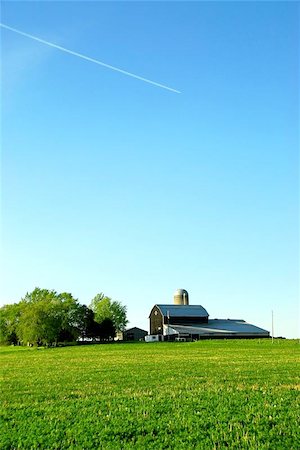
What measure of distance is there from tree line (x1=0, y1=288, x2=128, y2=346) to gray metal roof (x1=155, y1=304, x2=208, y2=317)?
53.5 ft

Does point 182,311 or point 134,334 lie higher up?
point 182,311

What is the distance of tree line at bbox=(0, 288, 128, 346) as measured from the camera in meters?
118

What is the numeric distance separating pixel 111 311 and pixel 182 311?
2899cm

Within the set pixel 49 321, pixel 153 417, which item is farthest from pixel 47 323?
pixel 153 417

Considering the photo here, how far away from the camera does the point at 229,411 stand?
14438 millimetres

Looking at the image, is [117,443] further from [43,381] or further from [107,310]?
[107,310]

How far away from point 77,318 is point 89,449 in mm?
129895

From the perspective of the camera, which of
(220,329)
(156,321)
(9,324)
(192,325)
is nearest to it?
(220,329)

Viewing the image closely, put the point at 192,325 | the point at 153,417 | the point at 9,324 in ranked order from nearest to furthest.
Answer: the point at 153,417, the point at 192,325, the point at 9,324

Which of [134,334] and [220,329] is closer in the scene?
[220,329]

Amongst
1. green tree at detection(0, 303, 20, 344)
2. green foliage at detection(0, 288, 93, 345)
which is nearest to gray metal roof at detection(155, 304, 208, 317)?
green foliage at detection(0, 288, 93, 345)

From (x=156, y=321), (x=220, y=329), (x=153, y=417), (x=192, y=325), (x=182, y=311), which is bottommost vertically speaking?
(x=220, y=329)

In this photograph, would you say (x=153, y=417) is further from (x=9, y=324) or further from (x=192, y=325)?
(x=9, y=324)

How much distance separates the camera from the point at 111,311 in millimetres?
167500
